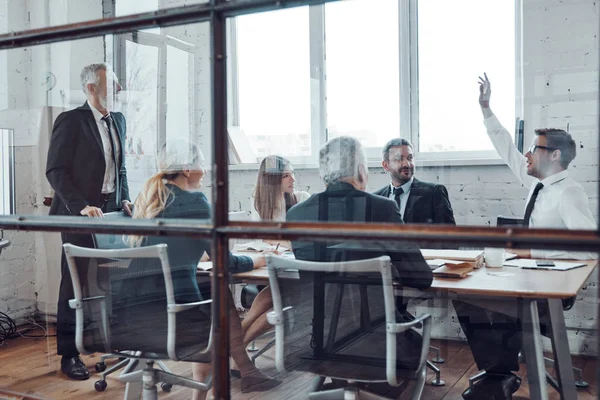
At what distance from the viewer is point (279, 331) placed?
169cm

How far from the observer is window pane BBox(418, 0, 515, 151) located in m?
3.44

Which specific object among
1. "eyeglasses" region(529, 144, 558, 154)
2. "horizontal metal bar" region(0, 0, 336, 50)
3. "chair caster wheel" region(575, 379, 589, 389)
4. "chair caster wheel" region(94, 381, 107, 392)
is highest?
"horizontal metal bar" region(0, 0, 336, 50)

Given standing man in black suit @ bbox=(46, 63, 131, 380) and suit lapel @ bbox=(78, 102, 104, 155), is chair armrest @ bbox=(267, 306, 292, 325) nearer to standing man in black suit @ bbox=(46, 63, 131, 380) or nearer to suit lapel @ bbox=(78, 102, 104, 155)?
standing man in black suit @ bbox=(46, 63, 131, 380)

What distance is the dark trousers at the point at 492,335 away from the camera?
2066mm

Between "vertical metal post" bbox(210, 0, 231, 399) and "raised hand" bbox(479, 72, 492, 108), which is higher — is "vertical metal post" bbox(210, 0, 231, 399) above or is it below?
below

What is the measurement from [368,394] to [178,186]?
78 cm

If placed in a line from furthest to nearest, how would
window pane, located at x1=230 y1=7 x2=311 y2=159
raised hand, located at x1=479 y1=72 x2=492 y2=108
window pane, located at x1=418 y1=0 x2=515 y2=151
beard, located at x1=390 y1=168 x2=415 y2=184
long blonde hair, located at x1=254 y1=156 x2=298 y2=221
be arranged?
raised hand, located at x1=479 y1=72 x2=492 y2=108
window pane, located at x1=418 y1=0 x2=515 y2=151
beard, located at x1=390 y1=168 x2=415 y2=184
window pane, located at x1=230 y1=7 x2=311 y2=159
long blonde hair, located at x1=254 y1=156 x2=298 y2=221

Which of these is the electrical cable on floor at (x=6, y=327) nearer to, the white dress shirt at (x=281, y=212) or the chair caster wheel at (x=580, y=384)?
the white dress shirt at (x=281, y=212)

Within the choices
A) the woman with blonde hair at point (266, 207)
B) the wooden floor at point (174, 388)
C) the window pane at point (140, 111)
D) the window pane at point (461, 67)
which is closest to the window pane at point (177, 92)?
the window pane at point (140, 111)

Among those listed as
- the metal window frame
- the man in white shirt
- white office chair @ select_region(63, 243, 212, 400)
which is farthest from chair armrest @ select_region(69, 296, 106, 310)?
the man in white shirt

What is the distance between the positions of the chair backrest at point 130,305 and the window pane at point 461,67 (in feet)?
6.84

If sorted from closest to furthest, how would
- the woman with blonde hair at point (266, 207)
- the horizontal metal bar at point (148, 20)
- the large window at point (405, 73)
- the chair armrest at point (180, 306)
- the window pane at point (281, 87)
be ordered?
the horizontal metal bar at point (148, 20) < the woman with blonde hair at point (266, 207) < the chair armrest at point (180, 306) < the window pane at point (281, 87) < the large window at point (405, 73)

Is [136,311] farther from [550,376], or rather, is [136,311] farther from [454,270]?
[550,376]

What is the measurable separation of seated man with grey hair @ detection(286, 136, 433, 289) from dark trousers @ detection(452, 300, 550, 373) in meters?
0.35
